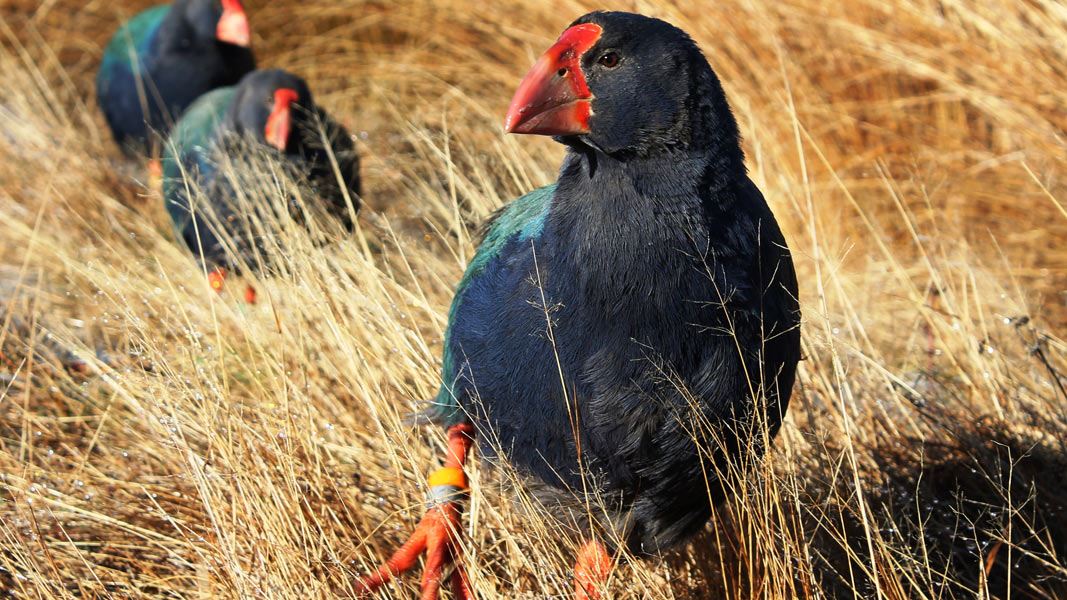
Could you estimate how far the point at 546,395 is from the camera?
191 cm

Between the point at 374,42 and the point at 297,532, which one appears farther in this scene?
the point at 374,42

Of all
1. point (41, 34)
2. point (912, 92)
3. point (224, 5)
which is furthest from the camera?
point (41, 34)

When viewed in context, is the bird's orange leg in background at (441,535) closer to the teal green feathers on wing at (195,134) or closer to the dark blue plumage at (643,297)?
the dark blue plumage at (643,297)

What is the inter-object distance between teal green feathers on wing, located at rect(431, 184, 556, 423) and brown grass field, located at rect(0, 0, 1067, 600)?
0.44 feet

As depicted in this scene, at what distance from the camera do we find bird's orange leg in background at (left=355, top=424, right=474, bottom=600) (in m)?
2.07

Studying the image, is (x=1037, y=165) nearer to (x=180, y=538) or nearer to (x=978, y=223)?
(x=978, y=223)

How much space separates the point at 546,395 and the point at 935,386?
1.39m

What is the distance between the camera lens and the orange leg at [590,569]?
1.95 meters

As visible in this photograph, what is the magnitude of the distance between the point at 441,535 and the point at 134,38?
11.7 ft

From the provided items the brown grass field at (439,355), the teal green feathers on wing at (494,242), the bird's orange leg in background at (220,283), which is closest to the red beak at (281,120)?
the brown grass field at (439,355)

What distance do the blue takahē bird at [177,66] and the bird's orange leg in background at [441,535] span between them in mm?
2907

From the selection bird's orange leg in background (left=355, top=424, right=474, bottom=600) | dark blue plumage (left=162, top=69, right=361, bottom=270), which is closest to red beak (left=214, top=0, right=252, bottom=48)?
dark blue plumage (left=162, top=69, right=361, bottom=270)

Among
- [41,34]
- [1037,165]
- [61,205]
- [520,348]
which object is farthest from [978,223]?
[41,34]

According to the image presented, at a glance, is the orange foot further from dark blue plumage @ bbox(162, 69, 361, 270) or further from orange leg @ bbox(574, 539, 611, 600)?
orange leg @ bbox(574, 539, 611, 600)
